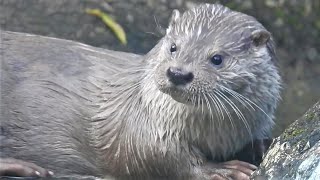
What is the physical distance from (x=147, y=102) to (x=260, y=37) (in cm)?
58

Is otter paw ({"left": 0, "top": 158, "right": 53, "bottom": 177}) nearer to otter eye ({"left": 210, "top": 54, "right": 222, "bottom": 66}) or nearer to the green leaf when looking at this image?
otter eye ({"left": 210, "top": 54, "right": 222, "bottom": 66})

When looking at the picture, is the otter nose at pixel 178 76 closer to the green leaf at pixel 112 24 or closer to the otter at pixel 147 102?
the otter at pixel 147 102

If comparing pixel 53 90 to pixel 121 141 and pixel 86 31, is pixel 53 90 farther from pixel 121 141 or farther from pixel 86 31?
pixel 86 31

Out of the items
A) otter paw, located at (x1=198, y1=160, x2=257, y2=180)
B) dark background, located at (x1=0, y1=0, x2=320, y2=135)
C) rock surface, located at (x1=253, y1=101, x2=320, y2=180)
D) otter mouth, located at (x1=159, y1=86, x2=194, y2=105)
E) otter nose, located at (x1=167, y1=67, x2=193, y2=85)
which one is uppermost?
dark background, located at (x1=0, y1=0, x2=320, y2=135)

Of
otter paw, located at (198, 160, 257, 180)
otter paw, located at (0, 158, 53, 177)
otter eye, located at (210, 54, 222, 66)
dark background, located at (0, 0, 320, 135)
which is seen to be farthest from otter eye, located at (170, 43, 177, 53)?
dark background, located at (0, 0, 320, 135)

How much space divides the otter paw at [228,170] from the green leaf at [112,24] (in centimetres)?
230

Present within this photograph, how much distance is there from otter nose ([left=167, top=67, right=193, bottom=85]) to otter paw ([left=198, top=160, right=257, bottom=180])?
574 millimetres

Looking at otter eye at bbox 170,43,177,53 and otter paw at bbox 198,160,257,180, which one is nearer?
otter eye at bbox 170,43,177,53

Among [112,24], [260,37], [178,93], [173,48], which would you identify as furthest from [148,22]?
[178,93]

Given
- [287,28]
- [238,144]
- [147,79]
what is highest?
[287,28]

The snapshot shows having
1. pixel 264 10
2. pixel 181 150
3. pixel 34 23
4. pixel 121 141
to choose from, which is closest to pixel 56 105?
pixel 121 141

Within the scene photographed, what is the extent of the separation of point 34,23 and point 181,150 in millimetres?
2496

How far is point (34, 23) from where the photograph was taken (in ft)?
A: 23.7

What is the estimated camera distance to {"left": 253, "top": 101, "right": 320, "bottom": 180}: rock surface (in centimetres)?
446
